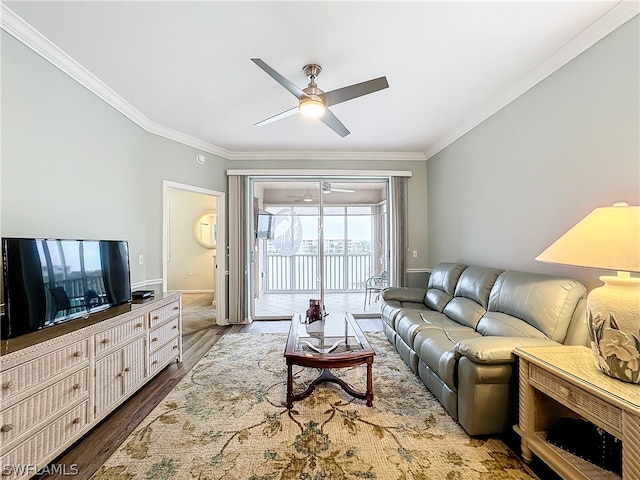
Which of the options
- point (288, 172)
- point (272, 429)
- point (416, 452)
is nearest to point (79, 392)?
point (272, 429)

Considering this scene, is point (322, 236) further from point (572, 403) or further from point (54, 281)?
point (572, 403)

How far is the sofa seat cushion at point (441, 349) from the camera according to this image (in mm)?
2037

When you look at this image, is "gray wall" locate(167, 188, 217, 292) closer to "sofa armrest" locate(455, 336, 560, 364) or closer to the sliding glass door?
the sliding glass door

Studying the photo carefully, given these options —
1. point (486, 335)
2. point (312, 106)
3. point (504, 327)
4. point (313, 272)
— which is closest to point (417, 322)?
point (486, 335)

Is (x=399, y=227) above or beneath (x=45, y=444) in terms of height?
above

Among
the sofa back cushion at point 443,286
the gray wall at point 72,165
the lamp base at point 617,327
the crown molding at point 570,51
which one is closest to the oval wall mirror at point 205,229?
the gray wall at point 72,165

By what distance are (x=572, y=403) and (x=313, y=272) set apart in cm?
466

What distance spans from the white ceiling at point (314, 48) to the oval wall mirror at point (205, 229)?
13.9 feet

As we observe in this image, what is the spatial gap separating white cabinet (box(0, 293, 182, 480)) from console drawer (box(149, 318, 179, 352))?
0.05m

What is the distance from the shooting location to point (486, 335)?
242cm

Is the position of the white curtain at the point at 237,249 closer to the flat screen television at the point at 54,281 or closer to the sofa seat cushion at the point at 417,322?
the flat screen television at the point at 54,281

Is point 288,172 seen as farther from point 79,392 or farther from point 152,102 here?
point 79,392

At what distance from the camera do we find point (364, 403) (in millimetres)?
2326

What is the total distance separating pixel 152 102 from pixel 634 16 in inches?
155
